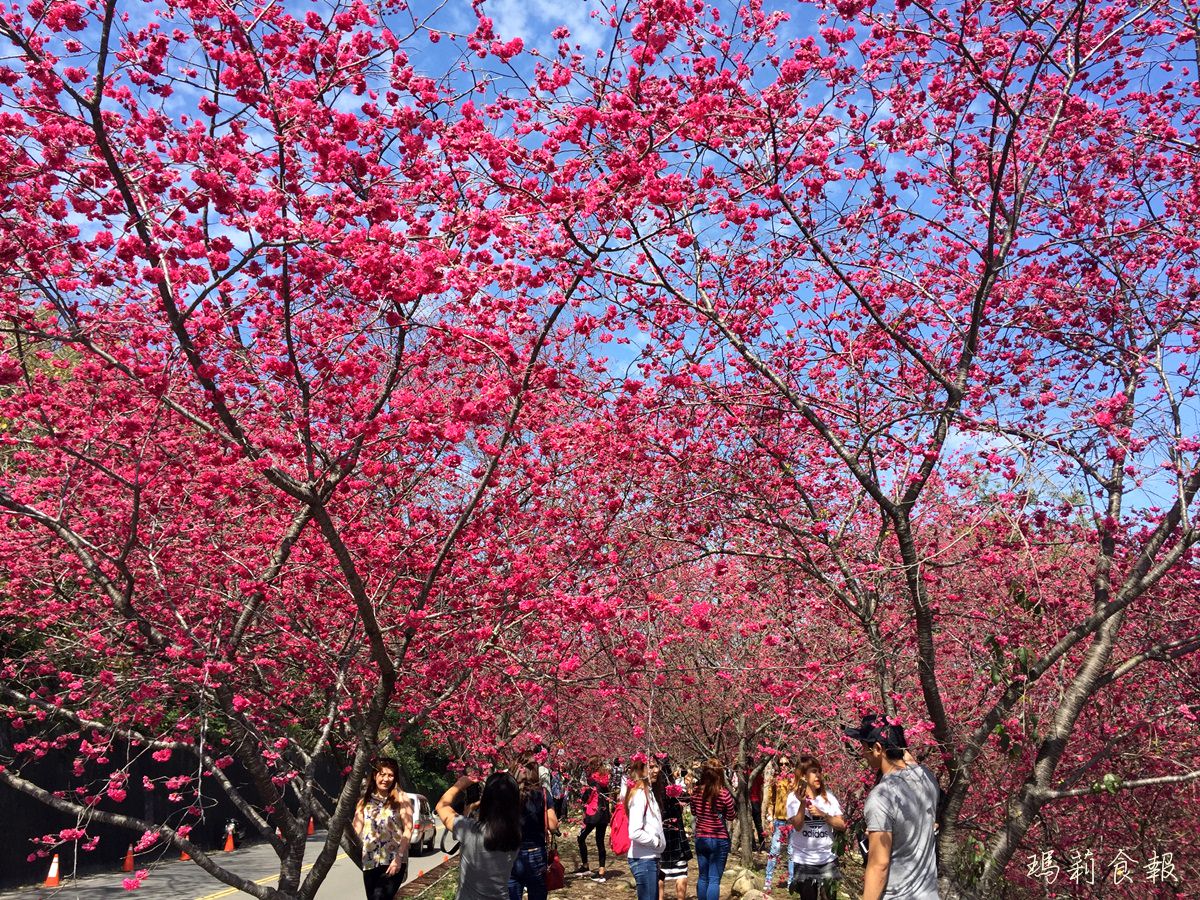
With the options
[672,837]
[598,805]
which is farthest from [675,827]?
[598,805]

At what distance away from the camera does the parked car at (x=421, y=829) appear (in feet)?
24.4

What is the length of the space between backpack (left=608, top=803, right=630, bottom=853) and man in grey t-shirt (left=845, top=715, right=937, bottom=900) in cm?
475

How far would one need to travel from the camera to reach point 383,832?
7219mm

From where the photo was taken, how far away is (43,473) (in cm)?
1009

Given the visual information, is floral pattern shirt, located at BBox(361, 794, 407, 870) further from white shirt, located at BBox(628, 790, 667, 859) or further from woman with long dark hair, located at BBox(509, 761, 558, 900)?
white shirt, located at BBox(628, 790, 667, 859)

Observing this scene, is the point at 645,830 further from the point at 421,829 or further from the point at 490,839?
the point at 490,839

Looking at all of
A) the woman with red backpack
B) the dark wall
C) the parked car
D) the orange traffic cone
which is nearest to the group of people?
the parked car

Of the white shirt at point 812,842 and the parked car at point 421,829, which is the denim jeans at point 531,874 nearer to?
the parked car at point 421,829

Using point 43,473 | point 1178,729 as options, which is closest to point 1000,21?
point 1178,729

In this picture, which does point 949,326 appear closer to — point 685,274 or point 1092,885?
point 685,274

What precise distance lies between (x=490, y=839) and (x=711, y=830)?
4115mm

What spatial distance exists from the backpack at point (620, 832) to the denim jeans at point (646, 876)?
188 millimetres

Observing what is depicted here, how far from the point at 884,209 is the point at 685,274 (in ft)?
5.74

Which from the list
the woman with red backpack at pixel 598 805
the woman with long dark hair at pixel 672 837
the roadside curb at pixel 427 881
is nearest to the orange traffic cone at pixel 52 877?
the roadside curb at pixel 427 881
